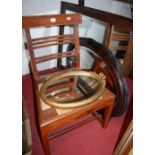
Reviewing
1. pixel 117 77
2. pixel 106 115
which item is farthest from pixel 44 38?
pixel 106 115

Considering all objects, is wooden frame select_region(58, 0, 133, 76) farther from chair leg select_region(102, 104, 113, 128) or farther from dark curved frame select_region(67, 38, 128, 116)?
chair leg select_region(102, 104, 113, 128)

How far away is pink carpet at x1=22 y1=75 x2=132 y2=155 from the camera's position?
1219 mm

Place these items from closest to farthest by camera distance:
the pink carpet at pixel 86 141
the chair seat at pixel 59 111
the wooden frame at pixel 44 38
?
the chair seat at pixel 59 111
the wooden frame at pixel 44 38
the pink carpet at pixel 86 141

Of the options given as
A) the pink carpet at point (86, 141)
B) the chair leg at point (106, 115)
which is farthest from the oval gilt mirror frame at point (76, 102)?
the pink carpet at point (86, 141)

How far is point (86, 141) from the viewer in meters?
1.30

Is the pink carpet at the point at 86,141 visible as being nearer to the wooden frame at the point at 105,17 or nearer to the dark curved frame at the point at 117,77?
the dark curved frame at the point at 117,77

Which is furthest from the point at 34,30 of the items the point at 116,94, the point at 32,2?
the point at 116,94

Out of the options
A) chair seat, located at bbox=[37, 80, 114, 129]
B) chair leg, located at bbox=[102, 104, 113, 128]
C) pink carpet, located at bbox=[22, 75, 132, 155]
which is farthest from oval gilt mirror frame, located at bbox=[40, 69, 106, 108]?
pink carpet, located at bbox=[22, 75, 132, 155]

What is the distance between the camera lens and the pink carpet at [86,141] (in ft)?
4.00

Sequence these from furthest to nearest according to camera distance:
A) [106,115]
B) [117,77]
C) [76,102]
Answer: [106,115] < [117,77] < [76,102]

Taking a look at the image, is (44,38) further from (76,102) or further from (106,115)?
(106,115)

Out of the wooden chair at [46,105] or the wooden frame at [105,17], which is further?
the wooden frame at [105,17]

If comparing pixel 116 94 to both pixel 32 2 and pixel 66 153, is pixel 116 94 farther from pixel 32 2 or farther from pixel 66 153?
pixel 32 2

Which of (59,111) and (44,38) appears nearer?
(59,111)
